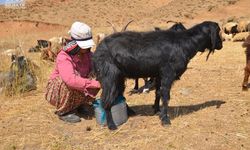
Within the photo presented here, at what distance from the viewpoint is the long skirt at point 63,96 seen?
657 cm

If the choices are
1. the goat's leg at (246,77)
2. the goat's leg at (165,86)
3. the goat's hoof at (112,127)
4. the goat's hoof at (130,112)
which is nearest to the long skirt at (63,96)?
the goat's hoof at (130,112)

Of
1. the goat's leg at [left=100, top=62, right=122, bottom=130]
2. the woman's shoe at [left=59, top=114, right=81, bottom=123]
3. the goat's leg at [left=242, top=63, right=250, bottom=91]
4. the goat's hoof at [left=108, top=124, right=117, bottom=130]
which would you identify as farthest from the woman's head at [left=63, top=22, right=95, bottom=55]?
the goat's leg at [left=242, top=63, right=250, bottom=91]

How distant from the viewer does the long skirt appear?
259 inches

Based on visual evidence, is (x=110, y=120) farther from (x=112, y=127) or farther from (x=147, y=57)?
(x=147, y=57)

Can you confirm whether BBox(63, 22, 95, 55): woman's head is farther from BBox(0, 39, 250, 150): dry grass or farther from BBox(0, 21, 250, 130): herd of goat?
BBox(0, 39, 250, 150): dry grass

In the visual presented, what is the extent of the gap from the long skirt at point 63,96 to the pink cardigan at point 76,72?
0.44ft

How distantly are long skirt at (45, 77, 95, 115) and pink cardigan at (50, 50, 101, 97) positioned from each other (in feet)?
0.44

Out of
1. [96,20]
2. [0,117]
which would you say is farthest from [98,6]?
[0,117]

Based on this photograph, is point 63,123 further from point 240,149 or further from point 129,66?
point 240,149

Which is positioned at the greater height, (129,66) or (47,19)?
(129,66)

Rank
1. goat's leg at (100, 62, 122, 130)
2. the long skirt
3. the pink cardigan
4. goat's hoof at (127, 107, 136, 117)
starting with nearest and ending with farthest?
goat's leg at (100, 62, 122, 130) → the pink cardigan → the long skirt → goat's hoof at (127, 107, 136, 117)

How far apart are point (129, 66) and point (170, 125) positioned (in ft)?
3.34

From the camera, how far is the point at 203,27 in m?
6.72

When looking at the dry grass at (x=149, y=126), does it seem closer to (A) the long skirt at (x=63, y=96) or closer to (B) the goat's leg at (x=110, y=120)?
(B) the goat's leg at (x=110, y=120)
